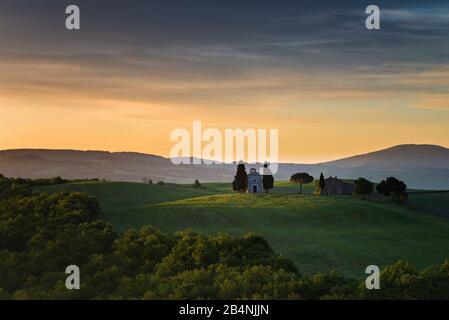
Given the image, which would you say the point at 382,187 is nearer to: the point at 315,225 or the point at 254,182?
the point at 254,182

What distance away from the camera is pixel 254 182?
117750mm

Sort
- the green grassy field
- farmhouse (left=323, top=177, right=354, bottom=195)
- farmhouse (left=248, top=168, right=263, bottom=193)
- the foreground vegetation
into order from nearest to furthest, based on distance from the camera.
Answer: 1. the foreground vegetation
2. the green grassy field
3. farmhouse (left=248, top=168, right=263, bottom=193)
4. farmhouse (left=323, top=177, right=354, bottom=195)

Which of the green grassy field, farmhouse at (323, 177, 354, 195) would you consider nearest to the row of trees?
farmhouse at (323, 177, 354, 195)

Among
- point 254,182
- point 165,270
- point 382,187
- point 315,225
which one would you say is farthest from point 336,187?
point 165,270

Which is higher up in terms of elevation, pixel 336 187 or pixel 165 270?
pixel 336 187

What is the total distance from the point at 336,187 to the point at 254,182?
19280 mm

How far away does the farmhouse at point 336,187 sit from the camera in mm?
125688

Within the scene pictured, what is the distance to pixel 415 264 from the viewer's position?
5800 centimetres

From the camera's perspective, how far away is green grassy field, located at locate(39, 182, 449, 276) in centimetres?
5915

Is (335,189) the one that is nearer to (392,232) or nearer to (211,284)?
(392,232)

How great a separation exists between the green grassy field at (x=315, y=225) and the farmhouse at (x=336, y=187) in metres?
18.4

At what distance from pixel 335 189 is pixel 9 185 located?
6505 centimetres

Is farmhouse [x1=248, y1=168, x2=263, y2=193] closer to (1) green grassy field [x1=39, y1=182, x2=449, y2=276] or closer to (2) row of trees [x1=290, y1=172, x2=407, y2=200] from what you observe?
(2) row of trees [x1=290, y1=172, x2=407, y2=200]

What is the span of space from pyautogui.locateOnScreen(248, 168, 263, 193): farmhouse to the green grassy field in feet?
41.9
